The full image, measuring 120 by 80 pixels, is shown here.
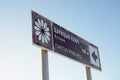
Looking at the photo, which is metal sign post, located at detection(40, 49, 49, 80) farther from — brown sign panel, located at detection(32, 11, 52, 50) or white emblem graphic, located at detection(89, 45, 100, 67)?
white emblem graphic, located at detection(89, 45, 100, 67)

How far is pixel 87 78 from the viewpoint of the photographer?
8914mm

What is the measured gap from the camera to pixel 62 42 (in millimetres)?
7941

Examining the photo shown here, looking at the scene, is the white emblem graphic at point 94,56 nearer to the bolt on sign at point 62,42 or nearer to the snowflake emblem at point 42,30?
the bolt on sign at point 62,42

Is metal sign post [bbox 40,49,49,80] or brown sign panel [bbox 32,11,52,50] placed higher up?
brown sign panel [bbox 32,11,52,50]

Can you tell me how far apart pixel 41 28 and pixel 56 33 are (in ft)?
2.72

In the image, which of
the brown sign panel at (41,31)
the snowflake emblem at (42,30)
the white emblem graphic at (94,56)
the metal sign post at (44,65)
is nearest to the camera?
the metal sign post at (44,65)

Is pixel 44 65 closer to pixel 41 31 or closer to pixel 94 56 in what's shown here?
pixel 41 31

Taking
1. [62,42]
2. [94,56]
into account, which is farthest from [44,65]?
[94,56]

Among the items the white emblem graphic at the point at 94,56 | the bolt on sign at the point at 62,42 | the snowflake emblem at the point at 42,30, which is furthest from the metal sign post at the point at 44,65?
the white emblem graphic at the point at 94,56

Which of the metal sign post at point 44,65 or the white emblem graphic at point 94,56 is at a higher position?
the white emblem graphic at point 94,56

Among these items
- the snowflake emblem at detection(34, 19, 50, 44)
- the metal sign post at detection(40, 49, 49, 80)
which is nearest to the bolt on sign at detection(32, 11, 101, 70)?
the snowflake emblem at detection(34, 19, 50, 44)

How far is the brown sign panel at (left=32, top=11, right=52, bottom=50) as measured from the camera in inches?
264

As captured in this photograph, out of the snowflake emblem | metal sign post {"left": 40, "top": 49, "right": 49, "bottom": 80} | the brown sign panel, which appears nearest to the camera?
metal sign post {"left": 40, "top": 49, "right": 49, "bottom": 80}

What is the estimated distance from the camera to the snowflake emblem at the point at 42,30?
6832 mm
